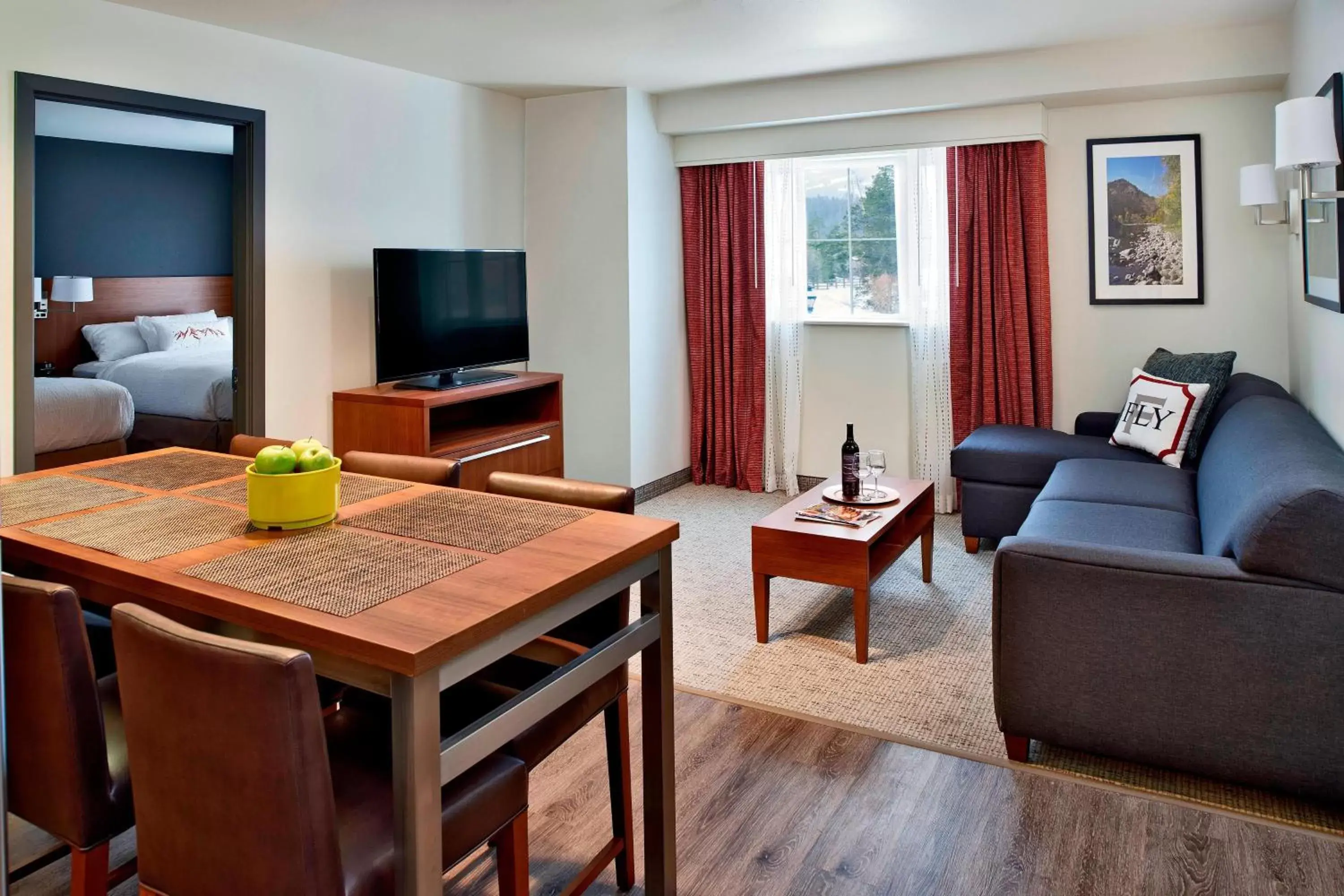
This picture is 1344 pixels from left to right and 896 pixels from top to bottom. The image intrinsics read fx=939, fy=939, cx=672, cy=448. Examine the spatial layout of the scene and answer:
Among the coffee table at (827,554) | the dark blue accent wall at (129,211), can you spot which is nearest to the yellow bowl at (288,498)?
the coffee table at (827,554)

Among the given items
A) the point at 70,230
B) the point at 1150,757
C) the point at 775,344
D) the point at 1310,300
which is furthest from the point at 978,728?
the point at 70,230

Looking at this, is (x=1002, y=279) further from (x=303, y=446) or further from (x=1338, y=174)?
(x=303, y=446)

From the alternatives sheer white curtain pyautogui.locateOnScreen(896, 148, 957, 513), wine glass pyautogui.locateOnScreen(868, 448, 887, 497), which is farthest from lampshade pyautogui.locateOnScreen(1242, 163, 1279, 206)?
wine glass pyautogui.locateOnScreen(868, 448, 887, 497)

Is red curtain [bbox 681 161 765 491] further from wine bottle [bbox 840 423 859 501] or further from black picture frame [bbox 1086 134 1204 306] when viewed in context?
wine bottle [bbox 840 423 859 501]

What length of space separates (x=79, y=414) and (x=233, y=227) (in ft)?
6.07

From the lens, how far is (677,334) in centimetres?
615

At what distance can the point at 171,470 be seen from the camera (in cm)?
244

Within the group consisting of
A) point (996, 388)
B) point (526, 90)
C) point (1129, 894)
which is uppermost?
point (526, 90)

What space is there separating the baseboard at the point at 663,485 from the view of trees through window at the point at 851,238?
4.44ft

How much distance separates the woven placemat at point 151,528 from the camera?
1.73 metres

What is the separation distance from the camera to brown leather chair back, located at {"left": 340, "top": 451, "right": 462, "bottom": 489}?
2461 millimetres

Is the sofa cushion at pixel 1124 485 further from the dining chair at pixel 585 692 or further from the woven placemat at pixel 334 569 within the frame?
the woven placemat at pixel 334 569

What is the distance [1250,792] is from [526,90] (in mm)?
4870

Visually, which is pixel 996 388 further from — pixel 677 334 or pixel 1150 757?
pixel 1150 757
